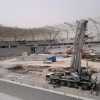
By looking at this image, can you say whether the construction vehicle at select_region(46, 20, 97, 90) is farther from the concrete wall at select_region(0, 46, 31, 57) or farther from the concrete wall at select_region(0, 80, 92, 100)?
the concrete wall at select_region(0, 46, 31, 57)

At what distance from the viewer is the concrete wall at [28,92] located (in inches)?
170

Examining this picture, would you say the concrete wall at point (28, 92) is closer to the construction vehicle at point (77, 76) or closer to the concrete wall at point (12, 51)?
the construction vehicle at point (77, 76)

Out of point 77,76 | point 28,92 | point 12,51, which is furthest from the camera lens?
point 12,51

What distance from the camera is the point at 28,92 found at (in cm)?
495

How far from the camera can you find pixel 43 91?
461 cm

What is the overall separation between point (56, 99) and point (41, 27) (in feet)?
132

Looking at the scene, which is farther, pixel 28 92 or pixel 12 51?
pixel 12 51

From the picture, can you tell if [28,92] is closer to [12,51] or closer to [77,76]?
[77,76]

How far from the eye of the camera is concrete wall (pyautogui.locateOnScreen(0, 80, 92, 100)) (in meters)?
4.33

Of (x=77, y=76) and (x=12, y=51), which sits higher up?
(x=12, y=51)

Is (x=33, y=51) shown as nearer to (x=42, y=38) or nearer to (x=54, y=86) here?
(x=42, y=38)

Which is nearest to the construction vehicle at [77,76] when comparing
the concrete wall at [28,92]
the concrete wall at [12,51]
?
the concrete wall at [28,92]

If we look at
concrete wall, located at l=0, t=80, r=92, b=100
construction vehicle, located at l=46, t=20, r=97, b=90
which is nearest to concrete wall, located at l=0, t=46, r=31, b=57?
construction vehicle, located at l=46, t=20, r=97, b=90

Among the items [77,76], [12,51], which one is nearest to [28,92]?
[77,76]
